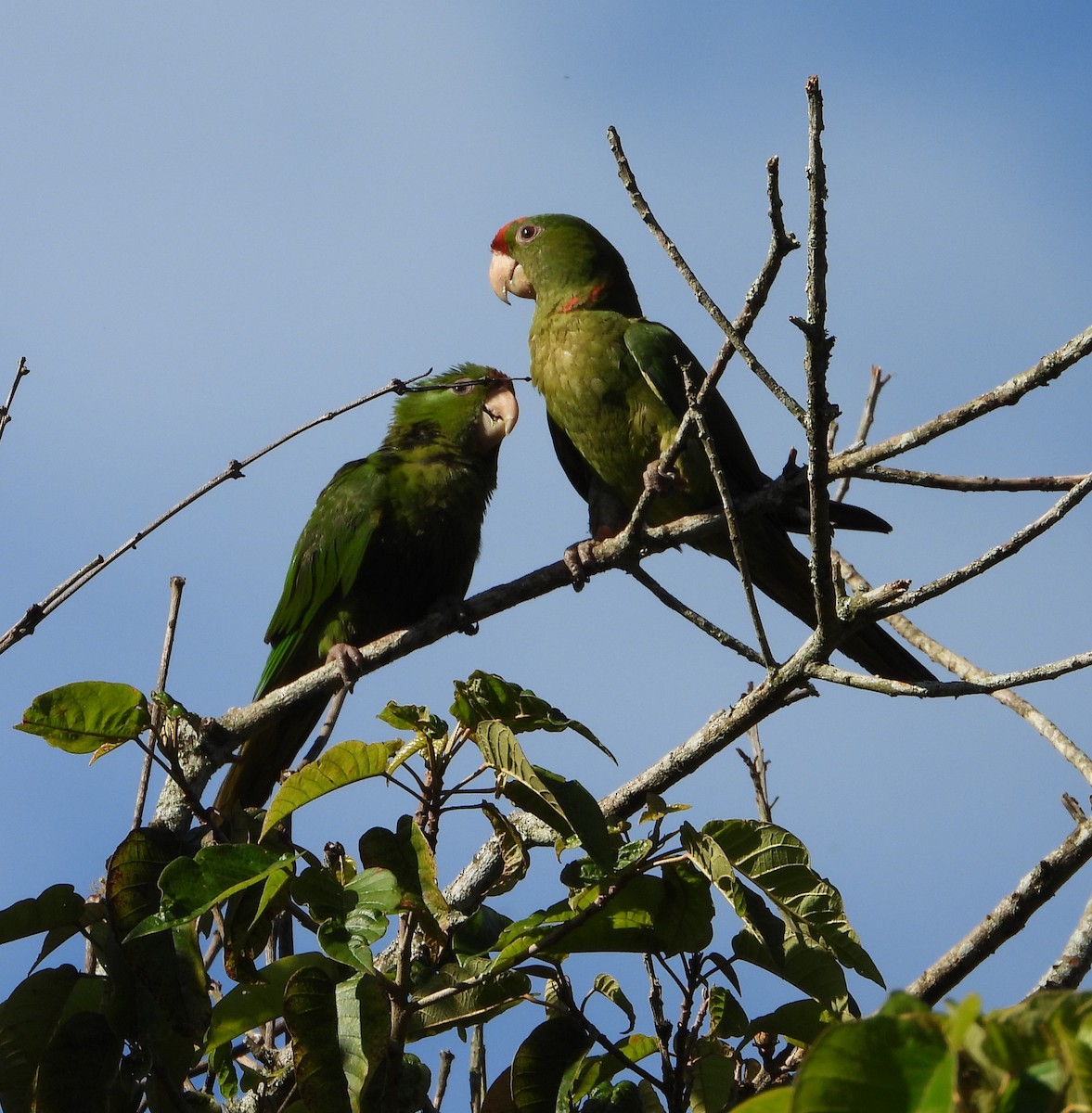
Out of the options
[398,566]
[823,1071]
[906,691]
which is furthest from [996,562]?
[398,566]

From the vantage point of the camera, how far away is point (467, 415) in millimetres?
4617

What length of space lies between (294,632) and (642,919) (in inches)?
107

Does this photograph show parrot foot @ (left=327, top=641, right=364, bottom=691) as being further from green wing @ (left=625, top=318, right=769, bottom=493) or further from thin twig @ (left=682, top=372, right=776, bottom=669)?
thin twig @ (left=682, top=372, right=776, bottom=669)

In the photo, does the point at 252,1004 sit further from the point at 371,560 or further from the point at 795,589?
the point at 795,589

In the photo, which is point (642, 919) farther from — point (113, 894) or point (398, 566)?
point (398, 566)

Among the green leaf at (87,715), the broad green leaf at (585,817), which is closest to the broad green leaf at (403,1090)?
the broad green leaf at (585,817)

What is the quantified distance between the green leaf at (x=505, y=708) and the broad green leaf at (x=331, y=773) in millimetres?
129

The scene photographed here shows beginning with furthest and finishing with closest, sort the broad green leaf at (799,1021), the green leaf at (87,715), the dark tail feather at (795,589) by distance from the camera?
the dark tail feather at (795,589)
the green leaf at (87,715)
the broad green leaf at (799,1021)

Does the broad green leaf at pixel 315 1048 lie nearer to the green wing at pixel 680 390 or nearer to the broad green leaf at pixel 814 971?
the broad green leaf at pixel 814 971

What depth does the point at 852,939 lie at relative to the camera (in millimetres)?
1816

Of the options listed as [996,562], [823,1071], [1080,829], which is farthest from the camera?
[1080,829]

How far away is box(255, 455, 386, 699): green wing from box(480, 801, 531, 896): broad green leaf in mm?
2218

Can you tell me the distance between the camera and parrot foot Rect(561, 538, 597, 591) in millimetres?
3346

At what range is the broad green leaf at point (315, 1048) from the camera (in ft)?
5.56
